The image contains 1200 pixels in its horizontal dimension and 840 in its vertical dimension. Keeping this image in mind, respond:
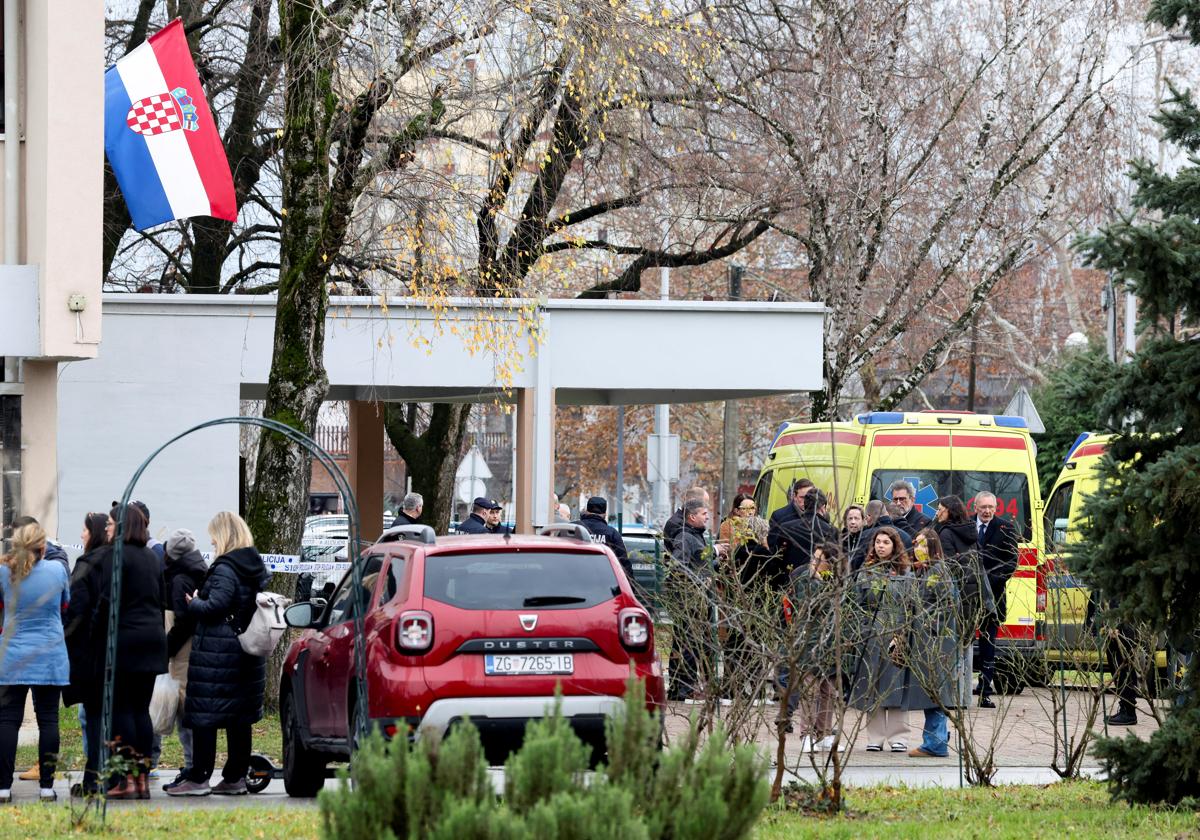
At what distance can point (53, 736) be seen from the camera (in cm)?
1047

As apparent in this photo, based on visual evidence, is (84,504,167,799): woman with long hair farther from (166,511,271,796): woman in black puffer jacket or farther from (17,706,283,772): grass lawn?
(17,706,283,772): grass lawn

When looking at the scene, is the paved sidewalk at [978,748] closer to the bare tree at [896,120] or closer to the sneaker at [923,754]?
the sneaker at [923,754]

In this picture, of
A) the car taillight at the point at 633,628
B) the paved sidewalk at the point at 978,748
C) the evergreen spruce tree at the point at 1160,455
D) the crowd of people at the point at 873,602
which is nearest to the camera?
the evergreen spruce tree at the point at 1160,455

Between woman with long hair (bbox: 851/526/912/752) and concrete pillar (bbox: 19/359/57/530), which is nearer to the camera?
woman with long hair (bbox: 851/526/912/752)

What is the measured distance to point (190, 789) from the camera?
424 inches

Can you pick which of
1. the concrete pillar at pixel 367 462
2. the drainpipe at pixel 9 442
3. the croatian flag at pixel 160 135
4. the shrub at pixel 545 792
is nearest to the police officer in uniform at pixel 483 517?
the croatian flag at pixel 160 135

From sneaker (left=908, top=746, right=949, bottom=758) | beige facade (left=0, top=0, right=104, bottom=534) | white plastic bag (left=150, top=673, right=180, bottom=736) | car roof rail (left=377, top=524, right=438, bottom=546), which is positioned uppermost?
beige facade (left=0, top=0, right=104, bottom=534)

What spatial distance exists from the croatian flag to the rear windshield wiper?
7997 mm

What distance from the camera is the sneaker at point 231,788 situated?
10922mm

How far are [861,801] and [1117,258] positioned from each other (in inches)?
141

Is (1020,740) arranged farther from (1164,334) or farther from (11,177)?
(11,177)

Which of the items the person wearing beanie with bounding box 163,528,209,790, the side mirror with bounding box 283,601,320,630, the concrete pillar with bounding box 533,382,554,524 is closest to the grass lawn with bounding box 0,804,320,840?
the side mirror with bounding box 283,601,320,630

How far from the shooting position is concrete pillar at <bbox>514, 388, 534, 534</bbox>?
1953 centimetres

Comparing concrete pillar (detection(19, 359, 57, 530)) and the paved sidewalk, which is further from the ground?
concrete pillar (detection(19, 359, 57, 530))
